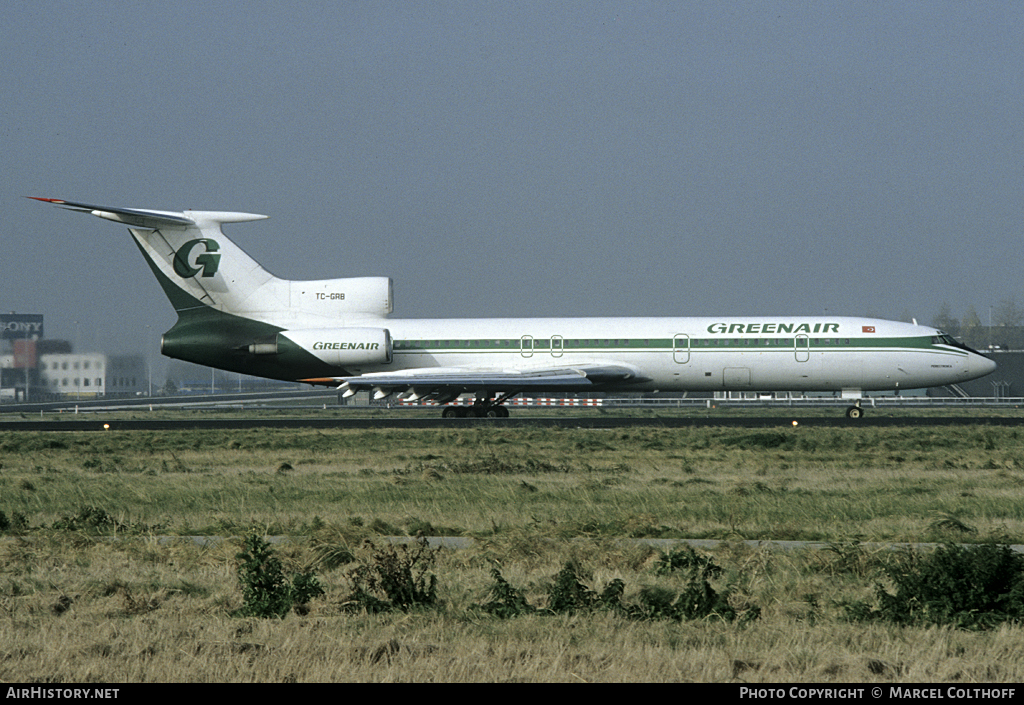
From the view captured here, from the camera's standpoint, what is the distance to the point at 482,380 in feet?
129

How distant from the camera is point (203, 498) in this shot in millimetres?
17250

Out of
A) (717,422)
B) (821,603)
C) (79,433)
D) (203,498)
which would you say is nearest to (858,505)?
(821,603)

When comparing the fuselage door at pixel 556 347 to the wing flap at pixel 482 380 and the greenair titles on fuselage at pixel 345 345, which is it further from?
the greenair titles on fuselage at pixel 345 345

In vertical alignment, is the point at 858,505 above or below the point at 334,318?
below

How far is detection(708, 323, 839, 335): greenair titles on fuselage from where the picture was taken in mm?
40688

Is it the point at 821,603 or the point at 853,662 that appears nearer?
the point at 853,662

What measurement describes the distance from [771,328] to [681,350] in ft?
11.7

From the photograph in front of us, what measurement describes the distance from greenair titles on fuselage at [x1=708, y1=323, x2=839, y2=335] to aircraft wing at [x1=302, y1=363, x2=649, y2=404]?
3552 millimetres

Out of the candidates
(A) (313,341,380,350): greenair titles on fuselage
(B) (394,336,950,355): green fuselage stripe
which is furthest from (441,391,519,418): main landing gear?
(A) (313,341,380,350): greenair titles on fuselage

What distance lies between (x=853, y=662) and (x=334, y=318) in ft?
117

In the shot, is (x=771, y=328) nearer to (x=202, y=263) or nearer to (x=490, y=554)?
(x=202, y=263)

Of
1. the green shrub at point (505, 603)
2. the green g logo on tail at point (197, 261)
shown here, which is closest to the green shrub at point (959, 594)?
the green shrub at point (505, 603)

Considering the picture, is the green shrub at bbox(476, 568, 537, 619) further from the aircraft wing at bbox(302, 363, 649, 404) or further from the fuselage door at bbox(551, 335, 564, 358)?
the fuselage door at bbox(551, 335, 564, 358)
